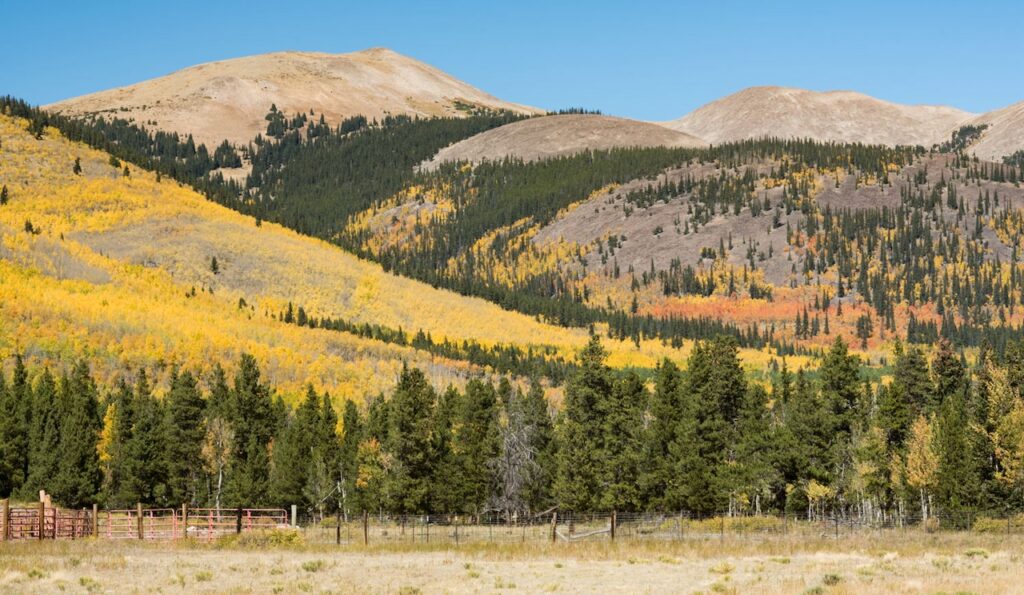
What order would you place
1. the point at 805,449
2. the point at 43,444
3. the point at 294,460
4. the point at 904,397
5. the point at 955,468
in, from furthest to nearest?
the point at 904,397 → the point at 294,460 → the point at 805,449 → the point at 43,444 → the point at 955,468

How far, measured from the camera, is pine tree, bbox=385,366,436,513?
7181 cm

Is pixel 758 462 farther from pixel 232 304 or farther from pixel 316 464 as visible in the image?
pixel 232 304

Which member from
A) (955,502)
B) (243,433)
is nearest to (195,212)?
(243,433)

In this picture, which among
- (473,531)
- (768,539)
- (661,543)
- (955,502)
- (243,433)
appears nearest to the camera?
(661,543)

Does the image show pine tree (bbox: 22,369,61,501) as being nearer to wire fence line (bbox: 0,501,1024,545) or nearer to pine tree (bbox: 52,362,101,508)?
pine tree (bbox: 52,362,101,508)

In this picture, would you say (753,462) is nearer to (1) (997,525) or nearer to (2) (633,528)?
(2) (633,528)

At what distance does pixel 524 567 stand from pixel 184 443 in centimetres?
4317

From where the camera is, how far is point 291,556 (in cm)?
4228

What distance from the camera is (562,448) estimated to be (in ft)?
241

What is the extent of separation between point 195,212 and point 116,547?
474ft

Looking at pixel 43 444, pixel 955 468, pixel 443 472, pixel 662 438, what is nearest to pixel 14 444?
pixel 43 444

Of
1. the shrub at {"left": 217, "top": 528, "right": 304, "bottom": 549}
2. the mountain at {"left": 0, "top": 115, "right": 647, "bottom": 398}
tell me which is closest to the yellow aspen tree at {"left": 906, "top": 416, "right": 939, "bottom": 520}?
the shrub at {"left": 217, "top": 528, "right": 304, "bottom": 549}

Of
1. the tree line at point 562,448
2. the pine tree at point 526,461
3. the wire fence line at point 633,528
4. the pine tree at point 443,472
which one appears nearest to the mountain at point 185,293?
the tree line at point 562,448

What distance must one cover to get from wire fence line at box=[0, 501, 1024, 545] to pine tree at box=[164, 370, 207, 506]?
1817 millimetres
